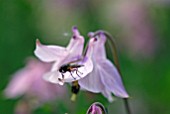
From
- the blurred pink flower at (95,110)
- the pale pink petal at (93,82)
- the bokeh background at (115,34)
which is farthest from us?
the bokeh background at (115,34)

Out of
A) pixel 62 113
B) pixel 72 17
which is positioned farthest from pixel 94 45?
pixel 72 17

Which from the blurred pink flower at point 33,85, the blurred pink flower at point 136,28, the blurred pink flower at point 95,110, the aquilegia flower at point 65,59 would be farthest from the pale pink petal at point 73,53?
the blurred pink flower at point 136,28

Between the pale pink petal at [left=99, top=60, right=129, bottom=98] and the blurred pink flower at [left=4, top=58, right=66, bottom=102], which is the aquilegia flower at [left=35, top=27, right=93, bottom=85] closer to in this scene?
the pale pink petal at [left=99, top=60, right=129, bottom=98]

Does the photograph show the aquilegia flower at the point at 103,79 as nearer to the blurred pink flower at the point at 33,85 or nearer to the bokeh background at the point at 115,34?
the blurred pink flower at the point at 33,85

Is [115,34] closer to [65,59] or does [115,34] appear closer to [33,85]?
[33,85]

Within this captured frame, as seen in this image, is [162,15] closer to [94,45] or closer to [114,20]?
[114,20]

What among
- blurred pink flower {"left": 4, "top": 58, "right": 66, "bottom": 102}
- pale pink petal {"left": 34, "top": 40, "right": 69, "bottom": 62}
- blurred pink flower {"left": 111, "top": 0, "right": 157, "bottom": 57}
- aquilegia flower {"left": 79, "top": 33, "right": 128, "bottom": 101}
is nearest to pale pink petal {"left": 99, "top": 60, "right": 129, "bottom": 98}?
aquilegia flower {"left": 79, "top": 33, "right": 128, "bottom": 101}

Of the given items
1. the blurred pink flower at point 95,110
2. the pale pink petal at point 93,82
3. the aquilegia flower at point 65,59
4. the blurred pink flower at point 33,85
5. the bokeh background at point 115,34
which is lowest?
the blurred pink flower at point 95,110
